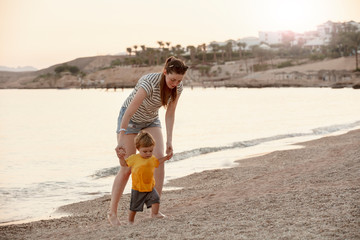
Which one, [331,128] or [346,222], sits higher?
[346,222]

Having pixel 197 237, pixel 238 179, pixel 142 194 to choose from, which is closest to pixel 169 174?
pixel 238 179

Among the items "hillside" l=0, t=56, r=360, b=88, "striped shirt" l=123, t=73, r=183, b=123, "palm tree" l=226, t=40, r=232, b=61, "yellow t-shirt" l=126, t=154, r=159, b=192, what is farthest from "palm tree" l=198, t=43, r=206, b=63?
"yellow t-shirt" l=126, t=154, r=159, b=192

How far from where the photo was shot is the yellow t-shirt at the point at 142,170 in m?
4.96

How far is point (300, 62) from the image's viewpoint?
127938mm

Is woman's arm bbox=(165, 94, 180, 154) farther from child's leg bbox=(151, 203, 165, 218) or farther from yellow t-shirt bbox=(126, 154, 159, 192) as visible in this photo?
child's leg bbox=(151, 203, 165, 218)

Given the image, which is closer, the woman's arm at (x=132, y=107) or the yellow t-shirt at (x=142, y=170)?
the woman's arm at (x=132, y=107)

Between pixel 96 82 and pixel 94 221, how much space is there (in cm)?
17328

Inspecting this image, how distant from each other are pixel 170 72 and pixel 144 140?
722 millimetres

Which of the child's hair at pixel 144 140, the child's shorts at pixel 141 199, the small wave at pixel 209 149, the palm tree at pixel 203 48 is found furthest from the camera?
the palm tree at pixel 203 48

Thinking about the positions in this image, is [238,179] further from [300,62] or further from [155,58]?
[155,58]

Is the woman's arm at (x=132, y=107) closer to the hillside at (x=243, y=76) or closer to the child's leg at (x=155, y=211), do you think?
the child's leg at (x=155, y=211)

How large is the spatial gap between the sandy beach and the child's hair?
30.5 inches

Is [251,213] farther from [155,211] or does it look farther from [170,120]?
[170,120]

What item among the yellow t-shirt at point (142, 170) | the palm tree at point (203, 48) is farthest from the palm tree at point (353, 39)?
the yellow t-shirt at point (142, 170)
